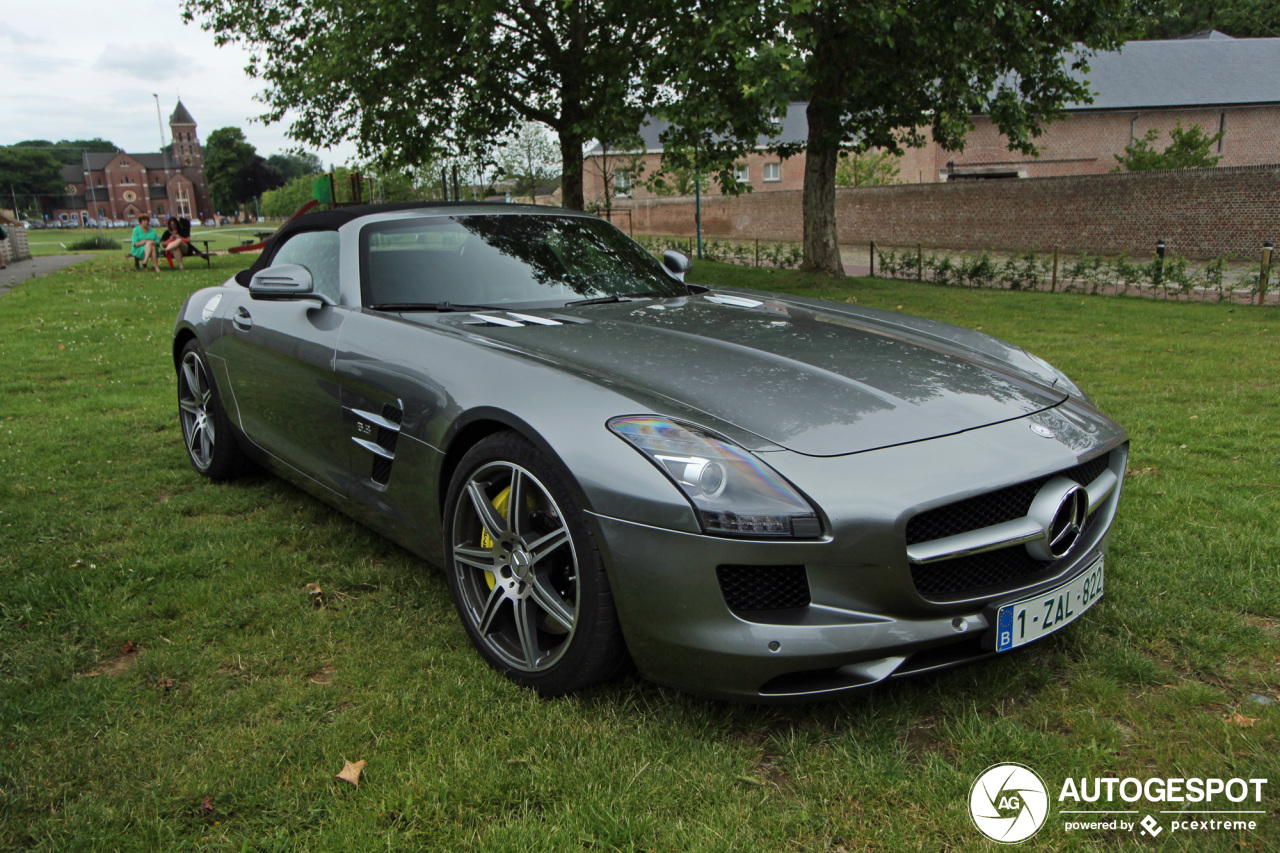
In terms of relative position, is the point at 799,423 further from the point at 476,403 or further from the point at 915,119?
the point at 915,119

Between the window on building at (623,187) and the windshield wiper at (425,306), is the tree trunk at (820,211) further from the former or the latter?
the windshield wiper at (425,306)

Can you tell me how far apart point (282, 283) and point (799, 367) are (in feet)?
6.66

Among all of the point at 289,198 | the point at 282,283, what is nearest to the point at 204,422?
the point at 282,283

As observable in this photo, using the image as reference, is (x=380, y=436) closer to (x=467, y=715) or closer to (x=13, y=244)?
(x=467, y=715)

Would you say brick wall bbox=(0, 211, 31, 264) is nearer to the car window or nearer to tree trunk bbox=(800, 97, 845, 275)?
tree trunk bbox=(800, 97, 845, 275)

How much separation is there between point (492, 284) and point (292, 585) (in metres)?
1.39

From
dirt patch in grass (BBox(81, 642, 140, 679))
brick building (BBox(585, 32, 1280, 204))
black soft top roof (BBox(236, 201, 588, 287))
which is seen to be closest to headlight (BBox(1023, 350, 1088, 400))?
black soft top roof (BBox(236, 201, 588, 287))

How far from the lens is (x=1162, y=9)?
48.9 ft

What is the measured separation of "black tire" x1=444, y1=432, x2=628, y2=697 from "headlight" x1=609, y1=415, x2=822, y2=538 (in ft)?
0.96

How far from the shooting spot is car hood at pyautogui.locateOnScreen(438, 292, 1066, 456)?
7.77ft

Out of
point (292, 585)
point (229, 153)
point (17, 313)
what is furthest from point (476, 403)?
point (229, 153)

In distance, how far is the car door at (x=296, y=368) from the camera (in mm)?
3408

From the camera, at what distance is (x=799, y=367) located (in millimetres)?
2725

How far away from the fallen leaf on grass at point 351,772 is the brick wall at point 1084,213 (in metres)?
26.3
